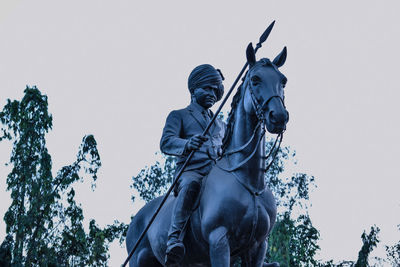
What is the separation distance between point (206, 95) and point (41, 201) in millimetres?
21646

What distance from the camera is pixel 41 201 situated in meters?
28.0

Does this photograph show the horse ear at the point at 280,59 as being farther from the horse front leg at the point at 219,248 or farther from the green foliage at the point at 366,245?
the green foliage at the point at 366,245

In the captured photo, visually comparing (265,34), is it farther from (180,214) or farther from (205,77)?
(180,214)

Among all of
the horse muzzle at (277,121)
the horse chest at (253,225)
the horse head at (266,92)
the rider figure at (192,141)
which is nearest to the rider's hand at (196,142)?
the rider figure at (192,141)

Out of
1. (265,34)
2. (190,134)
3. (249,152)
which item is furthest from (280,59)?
(190,134)

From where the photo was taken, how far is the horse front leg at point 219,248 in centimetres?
614

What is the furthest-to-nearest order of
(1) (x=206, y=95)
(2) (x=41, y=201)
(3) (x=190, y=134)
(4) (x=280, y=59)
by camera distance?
1. (2) (x=41, y=201)
2. (1) (x=206, y=95)
3. (3) (x=190, y=134)
4. (4) (x=280, y=59)

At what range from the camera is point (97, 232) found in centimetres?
2962

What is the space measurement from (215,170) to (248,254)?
3.05 ft

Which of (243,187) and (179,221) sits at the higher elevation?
(243,187)

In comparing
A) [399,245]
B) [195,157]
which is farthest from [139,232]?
[399,245]

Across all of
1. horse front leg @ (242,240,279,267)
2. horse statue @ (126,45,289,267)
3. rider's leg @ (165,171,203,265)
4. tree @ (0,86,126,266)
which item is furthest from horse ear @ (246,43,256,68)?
tree @ (0,86,126,266)

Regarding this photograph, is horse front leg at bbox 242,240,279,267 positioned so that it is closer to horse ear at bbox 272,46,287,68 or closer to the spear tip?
horse ear at bbox 272,46,287,68

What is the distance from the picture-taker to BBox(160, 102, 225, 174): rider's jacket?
23.6 ft
